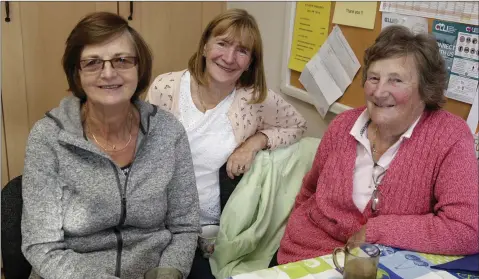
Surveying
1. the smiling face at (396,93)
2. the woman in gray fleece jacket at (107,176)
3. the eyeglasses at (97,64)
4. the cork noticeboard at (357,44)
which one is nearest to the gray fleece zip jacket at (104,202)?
the woman in gray fleece jacket at (107,176)

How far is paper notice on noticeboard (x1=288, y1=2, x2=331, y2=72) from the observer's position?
205 cm

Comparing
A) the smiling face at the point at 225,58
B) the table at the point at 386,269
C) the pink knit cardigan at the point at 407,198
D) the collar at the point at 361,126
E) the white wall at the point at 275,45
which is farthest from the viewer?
the white wall at the point at 275,45

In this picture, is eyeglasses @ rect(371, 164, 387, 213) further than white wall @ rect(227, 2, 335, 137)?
No

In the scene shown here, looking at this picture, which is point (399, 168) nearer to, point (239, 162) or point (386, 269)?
point (386, 269)

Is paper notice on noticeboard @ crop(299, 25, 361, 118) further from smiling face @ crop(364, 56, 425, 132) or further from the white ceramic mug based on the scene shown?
the white ceramic mug

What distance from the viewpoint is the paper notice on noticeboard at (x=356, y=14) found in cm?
182

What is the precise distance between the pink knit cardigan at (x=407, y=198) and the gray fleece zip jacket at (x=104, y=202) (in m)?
0.36

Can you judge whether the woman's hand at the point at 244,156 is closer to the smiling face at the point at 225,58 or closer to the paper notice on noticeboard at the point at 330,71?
the smiling face at the point at 225,58

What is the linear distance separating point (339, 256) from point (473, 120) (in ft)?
2.21

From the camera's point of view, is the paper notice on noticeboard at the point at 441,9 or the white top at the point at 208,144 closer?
the paper notice on noticeboard at the point at 441,9

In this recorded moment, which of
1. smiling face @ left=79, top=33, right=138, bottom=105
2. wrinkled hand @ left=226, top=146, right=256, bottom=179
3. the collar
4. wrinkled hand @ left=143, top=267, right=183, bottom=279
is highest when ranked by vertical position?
smiling face @ left=79, top=33, right=138, bottom=105

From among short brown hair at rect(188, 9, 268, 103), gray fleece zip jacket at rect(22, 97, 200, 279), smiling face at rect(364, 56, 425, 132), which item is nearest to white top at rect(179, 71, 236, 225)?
short brown hair at rect(188, 9, 268, 103)

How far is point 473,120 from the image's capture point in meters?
1.49

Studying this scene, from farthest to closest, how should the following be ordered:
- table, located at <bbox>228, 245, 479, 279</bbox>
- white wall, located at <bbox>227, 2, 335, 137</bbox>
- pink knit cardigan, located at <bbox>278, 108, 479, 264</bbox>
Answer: white wall, located at <bbox>227, 2, 335, 137</bbox> → pink knit cardigan, located at <bbox>278, 108, 479, 264</bbox> → table, located at <bbox>228, 245, 479, 279</bbox>
